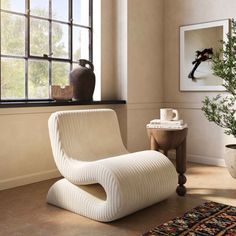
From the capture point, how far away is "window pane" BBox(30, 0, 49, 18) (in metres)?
3.68

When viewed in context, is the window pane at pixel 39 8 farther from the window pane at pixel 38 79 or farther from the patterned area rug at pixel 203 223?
the patterned area rug at pixel 203 223

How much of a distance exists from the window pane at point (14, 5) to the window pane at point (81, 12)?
735 mm

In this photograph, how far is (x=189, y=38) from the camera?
4.52 m

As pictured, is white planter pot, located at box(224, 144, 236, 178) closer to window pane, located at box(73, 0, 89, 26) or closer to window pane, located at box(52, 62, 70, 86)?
window pane, located at box(52, 62, 70, 86)

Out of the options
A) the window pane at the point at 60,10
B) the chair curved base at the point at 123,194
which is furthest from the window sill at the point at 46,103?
the window pane at the point at 60,10

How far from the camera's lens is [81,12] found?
426cm

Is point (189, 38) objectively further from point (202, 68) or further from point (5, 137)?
point (5, 137)

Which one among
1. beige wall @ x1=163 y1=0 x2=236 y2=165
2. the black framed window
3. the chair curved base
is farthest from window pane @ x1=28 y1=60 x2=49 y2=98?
beige wall @ x1=163 y1=0 x2=236 y2=165

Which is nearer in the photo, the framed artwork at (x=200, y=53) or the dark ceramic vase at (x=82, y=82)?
the dark ceramic vase at (x=82, y=82)

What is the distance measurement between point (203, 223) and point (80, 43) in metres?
2.80

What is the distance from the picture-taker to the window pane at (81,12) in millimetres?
4168

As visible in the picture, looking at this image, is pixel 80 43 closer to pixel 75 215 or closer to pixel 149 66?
pixel 149 66

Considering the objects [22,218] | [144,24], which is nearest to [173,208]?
[22,218]

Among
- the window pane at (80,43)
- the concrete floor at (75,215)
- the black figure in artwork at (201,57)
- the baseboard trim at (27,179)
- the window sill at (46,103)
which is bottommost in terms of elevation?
the concrete floor at (75,215)
